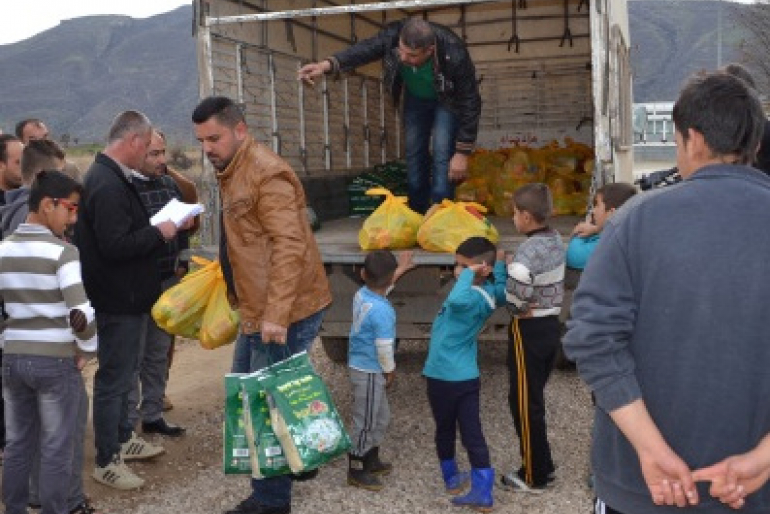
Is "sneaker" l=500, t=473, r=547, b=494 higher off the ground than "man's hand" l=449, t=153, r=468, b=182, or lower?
lower

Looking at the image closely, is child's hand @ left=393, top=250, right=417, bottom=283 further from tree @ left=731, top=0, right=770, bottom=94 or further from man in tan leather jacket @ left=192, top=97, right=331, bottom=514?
tree @ left=731, top=0, right=770, bottom=94

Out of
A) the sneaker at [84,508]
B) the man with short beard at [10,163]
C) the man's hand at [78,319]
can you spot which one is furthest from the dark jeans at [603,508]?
the man with short beard at [10,163]

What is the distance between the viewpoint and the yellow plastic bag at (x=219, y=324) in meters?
4.11

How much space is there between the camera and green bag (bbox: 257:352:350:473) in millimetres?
3467

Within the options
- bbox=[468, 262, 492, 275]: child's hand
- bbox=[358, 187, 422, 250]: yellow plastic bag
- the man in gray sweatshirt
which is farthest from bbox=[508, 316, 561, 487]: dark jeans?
the man in gray sweatshirt

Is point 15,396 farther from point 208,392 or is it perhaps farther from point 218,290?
point 208,392

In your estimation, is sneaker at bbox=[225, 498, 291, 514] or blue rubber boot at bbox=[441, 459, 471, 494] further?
blue rubber boot at bbox=[441, 459, 471, 494]

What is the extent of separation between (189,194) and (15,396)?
2.24 m

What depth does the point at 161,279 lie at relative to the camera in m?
4.94

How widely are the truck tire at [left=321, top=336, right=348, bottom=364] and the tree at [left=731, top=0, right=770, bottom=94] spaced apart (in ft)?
105

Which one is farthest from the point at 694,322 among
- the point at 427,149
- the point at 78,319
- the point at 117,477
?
the point at 427,149

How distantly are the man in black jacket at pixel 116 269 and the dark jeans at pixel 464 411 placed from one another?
1.54 m

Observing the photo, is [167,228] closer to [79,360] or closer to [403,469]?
[79,360]

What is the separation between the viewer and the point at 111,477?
4352mm
